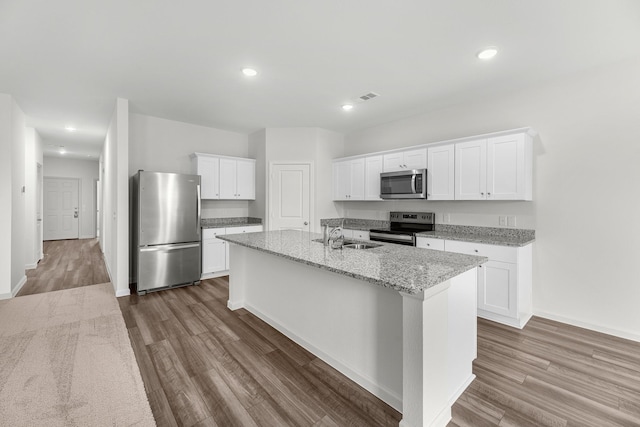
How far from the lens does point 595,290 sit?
2.98 meters

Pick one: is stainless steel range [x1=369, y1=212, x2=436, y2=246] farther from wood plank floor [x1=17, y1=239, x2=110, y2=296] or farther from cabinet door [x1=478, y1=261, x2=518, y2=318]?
wood plank floor [x1=17, y1=239, x2=110, y2=296]

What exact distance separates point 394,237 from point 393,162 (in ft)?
3.90

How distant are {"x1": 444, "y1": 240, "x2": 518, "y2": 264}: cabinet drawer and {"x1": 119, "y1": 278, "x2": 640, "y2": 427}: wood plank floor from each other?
722mm

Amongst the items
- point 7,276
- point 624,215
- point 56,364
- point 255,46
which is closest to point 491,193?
point 624,215

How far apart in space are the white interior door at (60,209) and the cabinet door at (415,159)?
1031 centimetres

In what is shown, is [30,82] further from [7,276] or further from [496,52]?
[496,52]

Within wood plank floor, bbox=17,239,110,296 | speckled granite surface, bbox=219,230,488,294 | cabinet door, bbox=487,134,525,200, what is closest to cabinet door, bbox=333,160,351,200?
cabinet door, bbox=487,134,525,200

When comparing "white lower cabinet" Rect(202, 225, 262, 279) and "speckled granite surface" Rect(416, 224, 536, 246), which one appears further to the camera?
"white lower cabinet" Rect(202, 225, 262, 279)

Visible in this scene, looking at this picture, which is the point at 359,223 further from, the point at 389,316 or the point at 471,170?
the point at 389,316

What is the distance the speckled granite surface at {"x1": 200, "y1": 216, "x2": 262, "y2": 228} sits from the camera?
5066 mm

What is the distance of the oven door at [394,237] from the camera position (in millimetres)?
3822

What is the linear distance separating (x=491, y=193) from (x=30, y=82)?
18.0ft

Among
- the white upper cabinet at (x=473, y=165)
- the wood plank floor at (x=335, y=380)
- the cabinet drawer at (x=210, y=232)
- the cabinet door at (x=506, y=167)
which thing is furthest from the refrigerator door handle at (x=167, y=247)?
the cabinet door at (x=506, y=167)

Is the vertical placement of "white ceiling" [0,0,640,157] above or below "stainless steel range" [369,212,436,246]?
above
